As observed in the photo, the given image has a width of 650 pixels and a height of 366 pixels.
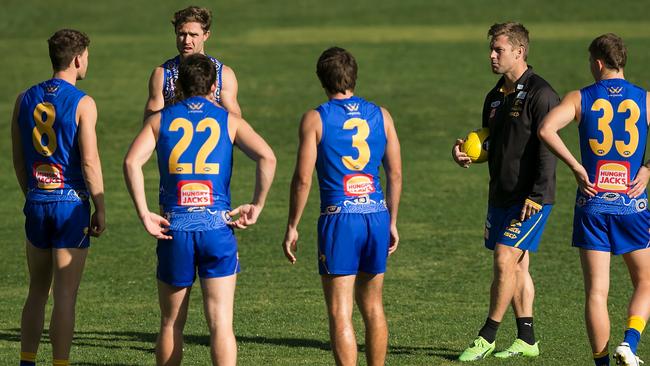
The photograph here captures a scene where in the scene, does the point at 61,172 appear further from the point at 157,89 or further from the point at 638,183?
the point at 638,183

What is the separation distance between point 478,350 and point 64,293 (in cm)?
312

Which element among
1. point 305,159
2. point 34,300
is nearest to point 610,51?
point 305,159

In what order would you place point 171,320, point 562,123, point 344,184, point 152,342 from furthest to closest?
point 152,342, point 562,123, point 344,184, point 171,320

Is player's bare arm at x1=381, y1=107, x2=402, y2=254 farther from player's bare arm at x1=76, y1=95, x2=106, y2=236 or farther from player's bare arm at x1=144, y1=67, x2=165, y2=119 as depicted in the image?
player's bare arm at x1=144, y1=67, x2=165, y2=119

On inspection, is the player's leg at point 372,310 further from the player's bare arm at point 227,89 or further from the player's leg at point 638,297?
the player's bare arm at point 227,89

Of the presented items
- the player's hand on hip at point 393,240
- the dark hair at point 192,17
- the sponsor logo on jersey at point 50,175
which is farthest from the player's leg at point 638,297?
the sponsor logo on jersey at point 50,175

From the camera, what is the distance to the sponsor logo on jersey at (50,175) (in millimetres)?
8141

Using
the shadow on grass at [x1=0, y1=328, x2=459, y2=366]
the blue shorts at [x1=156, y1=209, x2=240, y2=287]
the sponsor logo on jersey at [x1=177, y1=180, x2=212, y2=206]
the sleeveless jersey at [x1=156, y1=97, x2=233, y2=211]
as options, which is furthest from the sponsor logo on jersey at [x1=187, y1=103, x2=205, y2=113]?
the shadow on grass at [x1=0, y1=328, x2=459, y2=366]

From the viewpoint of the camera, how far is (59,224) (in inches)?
320

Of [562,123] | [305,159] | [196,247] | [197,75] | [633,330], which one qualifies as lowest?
[633,330]

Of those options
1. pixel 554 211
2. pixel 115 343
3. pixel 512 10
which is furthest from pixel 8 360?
pixel 512 10

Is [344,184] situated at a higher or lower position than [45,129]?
lower

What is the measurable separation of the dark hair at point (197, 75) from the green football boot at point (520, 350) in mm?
3372

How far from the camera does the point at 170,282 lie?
759cm
